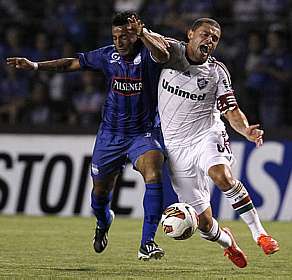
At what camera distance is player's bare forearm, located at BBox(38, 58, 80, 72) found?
9531mm

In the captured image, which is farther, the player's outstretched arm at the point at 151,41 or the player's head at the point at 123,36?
the player's head at the point at 123,36

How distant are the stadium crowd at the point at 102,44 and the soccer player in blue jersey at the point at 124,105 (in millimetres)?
6711

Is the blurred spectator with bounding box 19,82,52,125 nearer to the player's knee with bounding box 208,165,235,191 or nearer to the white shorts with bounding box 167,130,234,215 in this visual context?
the white shorts with bounding box 167,130,234,215

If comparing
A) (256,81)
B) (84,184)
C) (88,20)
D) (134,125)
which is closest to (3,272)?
(134,125)

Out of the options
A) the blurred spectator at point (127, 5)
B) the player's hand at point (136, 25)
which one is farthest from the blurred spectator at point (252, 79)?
the player's hand at point (136, 25)

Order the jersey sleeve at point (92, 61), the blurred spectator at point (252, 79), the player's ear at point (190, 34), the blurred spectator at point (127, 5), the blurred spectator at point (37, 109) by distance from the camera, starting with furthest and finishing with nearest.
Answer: the blurred spectator at point (127, 5), the blurred spectator at point (37, 109), the blurred spectator at point (252, 79), the jersey sleeve at point (92, 61), the player's ear at point (190, 34)

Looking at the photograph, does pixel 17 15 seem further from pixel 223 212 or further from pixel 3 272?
pixel 3 272

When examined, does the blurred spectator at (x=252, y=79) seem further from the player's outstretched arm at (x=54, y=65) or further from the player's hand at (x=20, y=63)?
the player's hand at (x=20, y=63)

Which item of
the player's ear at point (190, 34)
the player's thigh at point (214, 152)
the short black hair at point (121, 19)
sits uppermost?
the short black hair at point (121, 19)

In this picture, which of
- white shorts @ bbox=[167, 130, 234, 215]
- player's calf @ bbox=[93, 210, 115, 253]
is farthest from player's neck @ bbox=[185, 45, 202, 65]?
player's calf @ bbox=[93, 210, 115, 253]

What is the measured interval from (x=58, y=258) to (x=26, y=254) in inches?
17.0

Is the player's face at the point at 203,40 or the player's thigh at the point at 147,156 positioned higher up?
the player's face at the point at 203,40

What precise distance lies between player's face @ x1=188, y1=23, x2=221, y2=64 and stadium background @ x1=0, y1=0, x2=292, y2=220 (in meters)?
6.73

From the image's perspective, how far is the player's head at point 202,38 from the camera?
891cm
